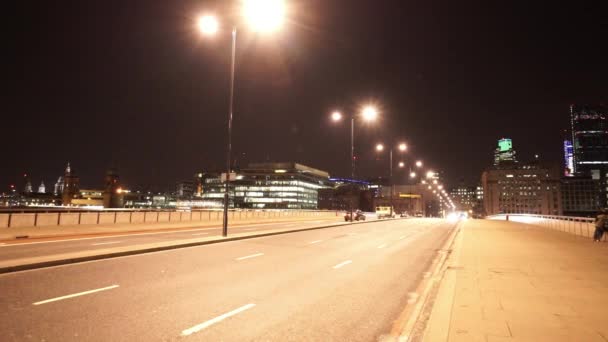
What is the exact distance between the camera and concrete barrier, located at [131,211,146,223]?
28.9 m

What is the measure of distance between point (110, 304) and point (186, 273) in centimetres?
337

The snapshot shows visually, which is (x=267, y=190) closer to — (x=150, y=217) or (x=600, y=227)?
(x=150, y=217)

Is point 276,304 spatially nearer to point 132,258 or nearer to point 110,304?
point 110,304

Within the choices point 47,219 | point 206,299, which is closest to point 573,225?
point 206,299

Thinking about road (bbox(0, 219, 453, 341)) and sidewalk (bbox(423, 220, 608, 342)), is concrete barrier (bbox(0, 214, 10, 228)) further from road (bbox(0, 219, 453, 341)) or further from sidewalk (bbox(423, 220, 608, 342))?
sidewalk (bbox(423, 220, 608, 342))

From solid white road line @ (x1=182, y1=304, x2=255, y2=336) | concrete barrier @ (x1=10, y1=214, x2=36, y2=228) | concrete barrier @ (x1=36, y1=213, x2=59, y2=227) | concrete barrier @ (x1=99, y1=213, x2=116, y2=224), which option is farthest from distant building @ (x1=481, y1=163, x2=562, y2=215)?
solid white road line @ (x1=182, y1=304, x2=255, y2=336)

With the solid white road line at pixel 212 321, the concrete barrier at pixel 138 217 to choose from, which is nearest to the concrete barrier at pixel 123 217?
the concrete barrier at pixel 138 217

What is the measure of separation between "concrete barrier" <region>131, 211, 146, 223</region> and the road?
16581mm

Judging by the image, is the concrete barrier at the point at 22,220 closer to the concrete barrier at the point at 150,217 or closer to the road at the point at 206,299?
the concrete barrier at the point at 150,217

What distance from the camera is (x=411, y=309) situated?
766cm

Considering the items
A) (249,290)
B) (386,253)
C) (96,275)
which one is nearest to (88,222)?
(96,275)

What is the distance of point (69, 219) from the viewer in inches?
949

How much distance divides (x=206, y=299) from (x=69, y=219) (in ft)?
66.4

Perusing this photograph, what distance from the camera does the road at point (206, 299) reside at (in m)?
6.03
